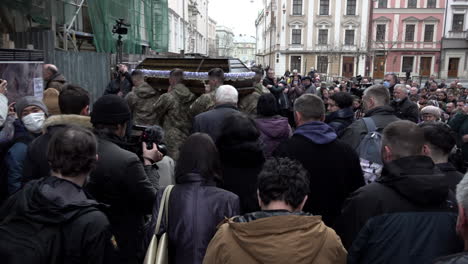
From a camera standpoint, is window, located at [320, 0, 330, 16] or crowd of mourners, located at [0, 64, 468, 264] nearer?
crowd of mourners, located at [0, 64, 468, 264]

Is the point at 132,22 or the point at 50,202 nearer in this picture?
the point at 50,202

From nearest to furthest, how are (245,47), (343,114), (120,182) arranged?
(120,182) → (343,114) → (245,47)

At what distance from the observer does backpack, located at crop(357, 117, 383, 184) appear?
3740 millimetres

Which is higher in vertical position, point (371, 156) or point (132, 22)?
point (132, 22)

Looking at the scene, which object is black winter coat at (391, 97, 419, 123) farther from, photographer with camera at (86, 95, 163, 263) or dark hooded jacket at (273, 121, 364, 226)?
photographer with camera at (86, 95, 163, 263)

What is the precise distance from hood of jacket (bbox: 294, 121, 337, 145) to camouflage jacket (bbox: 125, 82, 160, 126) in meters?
4.04

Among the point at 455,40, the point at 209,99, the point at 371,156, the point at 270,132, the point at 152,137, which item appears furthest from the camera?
the point at 455,40

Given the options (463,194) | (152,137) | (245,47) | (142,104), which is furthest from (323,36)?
(245,47)

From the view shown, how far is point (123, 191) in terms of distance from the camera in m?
2.52

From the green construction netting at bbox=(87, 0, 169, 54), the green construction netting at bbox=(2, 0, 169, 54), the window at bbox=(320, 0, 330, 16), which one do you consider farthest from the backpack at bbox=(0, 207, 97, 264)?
the window at bbox=(320, 0, 330, 16)

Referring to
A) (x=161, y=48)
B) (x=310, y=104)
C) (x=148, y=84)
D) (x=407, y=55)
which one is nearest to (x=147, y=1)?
(x=161, y=48)

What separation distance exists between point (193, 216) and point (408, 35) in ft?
179

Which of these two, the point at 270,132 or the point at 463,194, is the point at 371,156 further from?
the point at 463,194

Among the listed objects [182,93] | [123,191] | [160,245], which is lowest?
[160,245]
